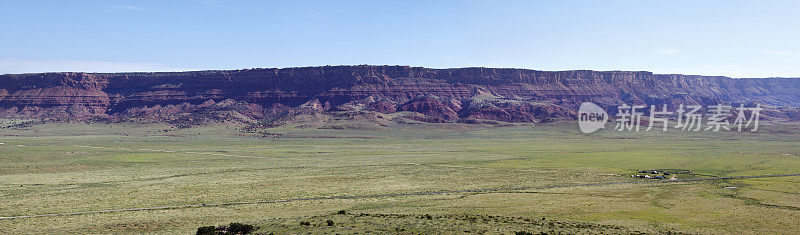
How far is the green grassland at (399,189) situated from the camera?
4166cm

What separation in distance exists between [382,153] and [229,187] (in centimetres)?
5440

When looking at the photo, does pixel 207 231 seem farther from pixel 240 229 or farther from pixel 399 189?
pixel 399 189

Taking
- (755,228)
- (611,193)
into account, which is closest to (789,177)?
(611,193)

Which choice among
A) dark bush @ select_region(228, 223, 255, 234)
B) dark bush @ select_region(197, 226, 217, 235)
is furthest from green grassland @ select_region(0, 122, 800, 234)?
dark bush @ select_region(197, 226, 217, 235)

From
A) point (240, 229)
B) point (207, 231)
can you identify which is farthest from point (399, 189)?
point (207, 231)

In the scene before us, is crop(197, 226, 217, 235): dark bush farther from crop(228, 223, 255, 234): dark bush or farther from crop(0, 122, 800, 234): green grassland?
crop(0, 122, 800, 234): green grassland

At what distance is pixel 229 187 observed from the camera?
63.3 meters

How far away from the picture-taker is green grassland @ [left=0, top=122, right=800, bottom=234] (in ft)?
137

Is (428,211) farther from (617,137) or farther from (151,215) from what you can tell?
(617,137)

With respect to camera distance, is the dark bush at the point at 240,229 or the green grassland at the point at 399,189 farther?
the green grassland at the point at 399,189

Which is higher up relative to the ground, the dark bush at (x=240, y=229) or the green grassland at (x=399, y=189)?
the dark bush at (x=240, y=229)

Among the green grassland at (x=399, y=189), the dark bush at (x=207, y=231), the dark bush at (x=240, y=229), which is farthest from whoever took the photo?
the green grassland at (x=399, y=189)

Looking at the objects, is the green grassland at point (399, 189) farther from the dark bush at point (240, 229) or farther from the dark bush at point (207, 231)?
the dark bush at point (207, 231)

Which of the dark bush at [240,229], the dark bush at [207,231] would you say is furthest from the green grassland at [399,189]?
the dark bush at [207,231]
